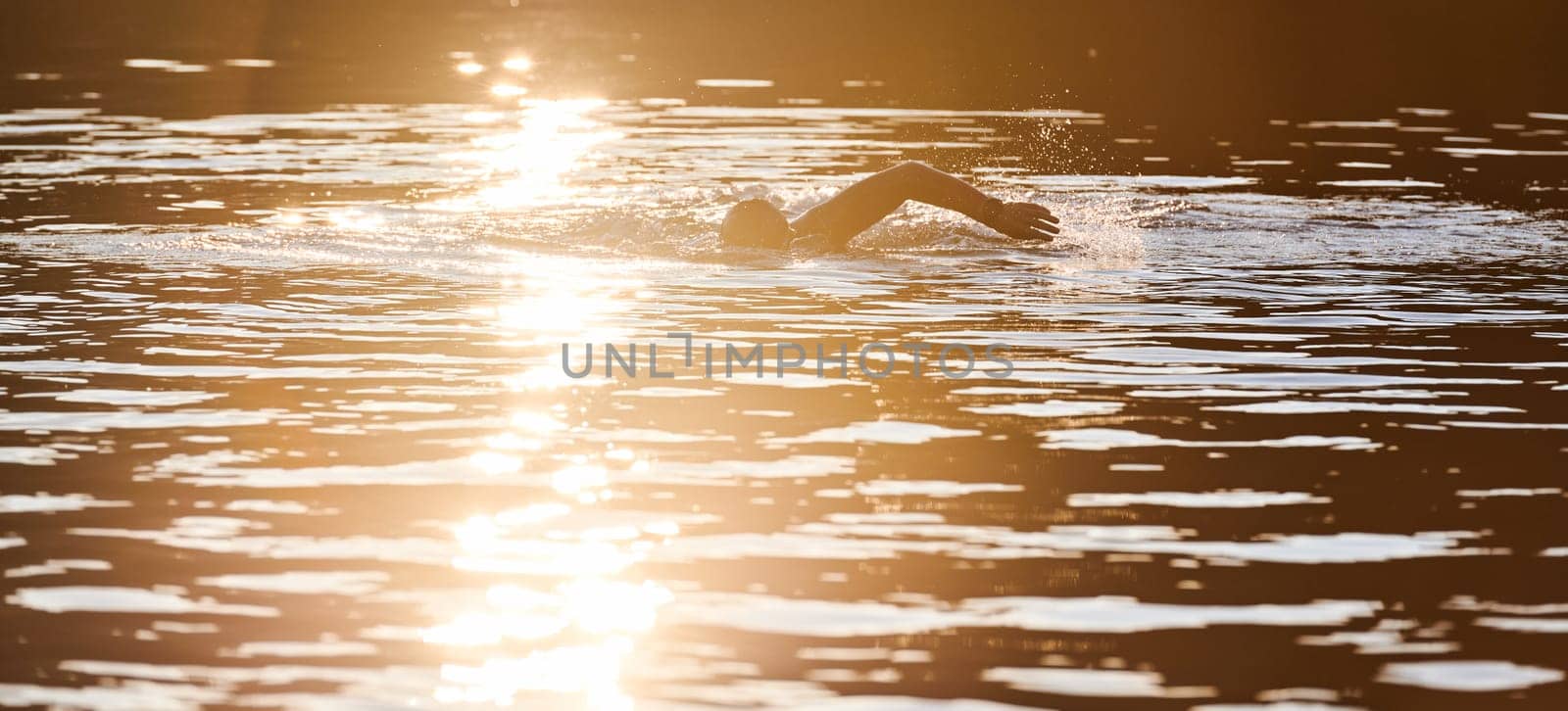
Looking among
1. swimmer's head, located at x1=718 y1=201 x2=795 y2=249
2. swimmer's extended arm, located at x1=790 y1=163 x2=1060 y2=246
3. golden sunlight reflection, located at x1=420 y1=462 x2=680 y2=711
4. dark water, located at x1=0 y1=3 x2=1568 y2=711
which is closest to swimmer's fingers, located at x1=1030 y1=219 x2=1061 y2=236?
swimmer's extended arm, located at x1=790 y1=163 x2=1060 y2=246

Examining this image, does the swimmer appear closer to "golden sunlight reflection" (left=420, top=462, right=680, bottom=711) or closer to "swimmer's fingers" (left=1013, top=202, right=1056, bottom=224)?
"swimmer's fingers" (left=1013, top=202, right=1056, bottom=224)

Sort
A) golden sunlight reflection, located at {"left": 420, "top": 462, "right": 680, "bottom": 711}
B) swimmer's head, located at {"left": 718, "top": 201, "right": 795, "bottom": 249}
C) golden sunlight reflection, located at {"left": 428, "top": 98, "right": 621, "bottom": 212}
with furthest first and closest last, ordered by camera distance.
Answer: golden sunlight reflection, located at {"left": 428, "top": 98, "right": 621, "bottom": 212}, swimmer's head, located at {"left": 718, "top": 201, "right": 795, "bottom": 249}, golden sunlight reflection, located at {"left": 420, "top": 462, "right": 680, "bottom": 711}

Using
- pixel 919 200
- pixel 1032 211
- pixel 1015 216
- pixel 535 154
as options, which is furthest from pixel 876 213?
pixel 535 154

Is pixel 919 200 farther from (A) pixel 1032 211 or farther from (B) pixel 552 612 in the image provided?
(B) pixel 552 612

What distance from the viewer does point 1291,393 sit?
1112cm

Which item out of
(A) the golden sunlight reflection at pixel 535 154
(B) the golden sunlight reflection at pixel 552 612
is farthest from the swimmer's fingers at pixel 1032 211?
(B) the golden sunlight reflection at pixel 552 612

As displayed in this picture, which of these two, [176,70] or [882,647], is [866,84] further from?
[882,647]

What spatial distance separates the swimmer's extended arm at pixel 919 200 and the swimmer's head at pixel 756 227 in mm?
257

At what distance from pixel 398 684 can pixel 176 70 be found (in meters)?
31.5

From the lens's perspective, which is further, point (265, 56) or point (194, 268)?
point (265, 56)

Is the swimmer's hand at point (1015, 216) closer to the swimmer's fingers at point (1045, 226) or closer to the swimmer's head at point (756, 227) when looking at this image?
the swimmer's fingers at point (1045, 226)

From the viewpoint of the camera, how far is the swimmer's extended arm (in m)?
15.9

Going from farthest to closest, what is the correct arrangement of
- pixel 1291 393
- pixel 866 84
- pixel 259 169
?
1. pixel 866 84
2. pixel 259 169
3. pixel 1291 393

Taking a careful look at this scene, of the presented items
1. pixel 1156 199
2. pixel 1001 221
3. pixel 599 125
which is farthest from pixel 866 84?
pixel 1001 221
